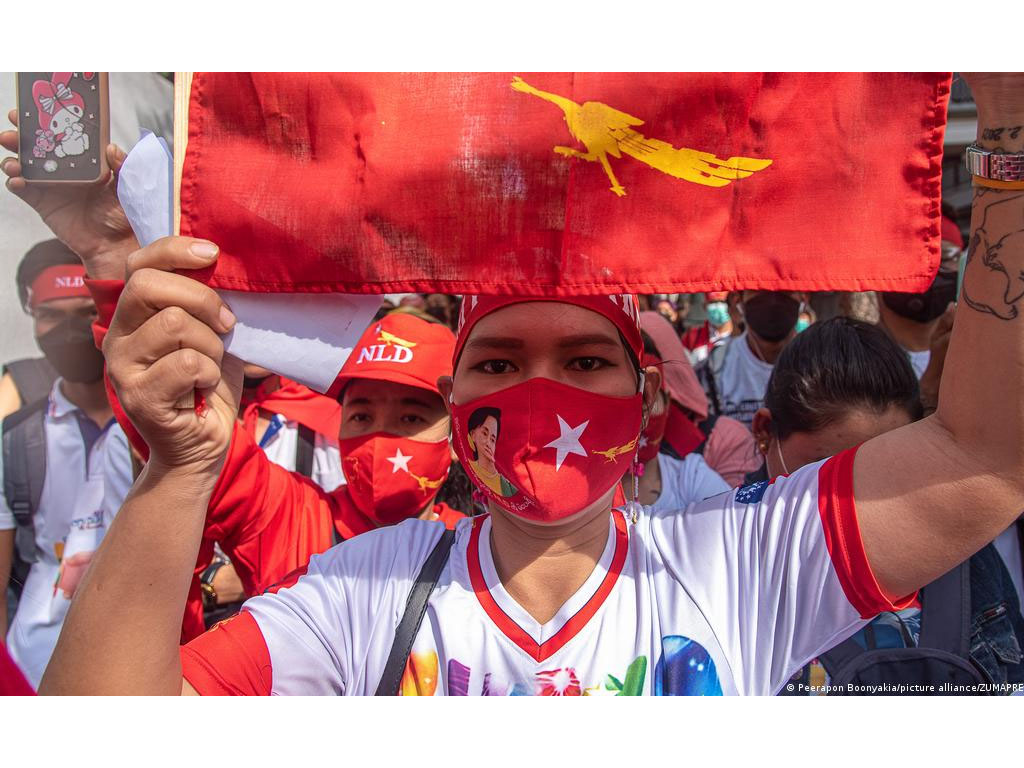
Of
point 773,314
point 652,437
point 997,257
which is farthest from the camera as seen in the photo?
point 773,314

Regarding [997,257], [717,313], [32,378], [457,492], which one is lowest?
[457,492]

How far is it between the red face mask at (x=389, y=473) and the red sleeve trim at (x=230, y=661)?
119 centimetres

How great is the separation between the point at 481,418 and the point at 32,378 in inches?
89.0

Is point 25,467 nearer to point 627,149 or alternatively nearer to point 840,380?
point 627,149

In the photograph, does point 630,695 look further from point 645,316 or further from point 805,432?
point 645,316

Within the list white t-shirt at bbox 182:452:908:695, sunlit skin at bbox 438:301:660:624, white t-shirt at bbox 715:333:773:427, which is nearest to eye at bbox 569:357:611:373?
sunlit skin at bbox 438:301:660:624

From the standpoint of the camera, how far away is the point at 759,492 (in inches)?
65.4

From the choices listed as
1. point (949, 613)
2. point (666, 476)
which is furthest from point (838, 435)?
point (666, 476)

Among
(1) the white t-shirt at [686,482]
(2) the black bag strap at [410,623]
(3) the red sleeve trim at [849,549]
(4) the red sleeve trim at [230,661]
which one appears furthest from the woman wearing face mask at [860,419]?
(4) the red sleeve trim at [230,661]

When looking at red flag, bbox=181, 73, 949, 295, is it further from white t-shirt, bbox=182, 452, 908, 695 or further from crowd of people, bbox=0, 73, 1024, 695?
white t-shirt, bbox=182, 452, 908, 695

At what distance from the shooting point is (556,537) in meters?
1.70

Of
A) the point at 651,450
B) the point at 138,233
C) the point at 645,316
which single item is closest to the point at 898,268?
the point at 138,233

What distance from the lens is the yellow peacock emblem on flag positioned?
1.46m

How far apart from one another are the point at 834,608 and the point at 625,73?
1.07m
